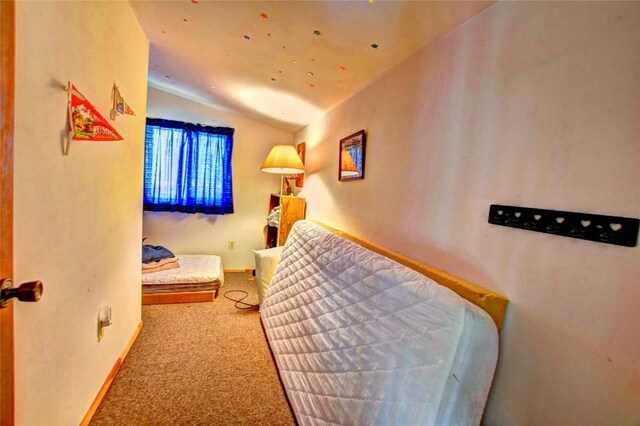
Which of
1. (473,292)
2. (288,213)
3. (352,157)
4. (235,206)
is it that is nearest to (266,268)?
(288,213)

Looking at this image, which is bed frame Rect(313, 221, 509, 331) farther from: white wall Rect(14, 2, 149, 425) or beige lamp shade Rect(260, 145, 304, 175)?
beige lamp shade Rect(260, 145, 304, 175)

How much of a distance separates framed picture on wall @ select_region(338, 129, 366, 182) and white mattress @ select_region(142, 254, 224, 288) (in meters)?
1.72

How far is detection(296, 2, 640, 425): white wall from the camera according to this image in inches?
26.2

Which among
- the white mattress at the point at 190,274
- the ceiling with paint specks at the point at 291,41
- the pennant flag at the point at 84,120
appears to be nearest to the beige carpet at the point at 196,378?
the white mattress at the point at 190,274

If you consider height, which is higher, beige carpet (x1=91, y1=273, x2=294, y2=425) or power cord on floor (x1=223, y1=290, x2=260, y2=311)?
power cord on floor (x1=223, y1=290, x2=260, y2=311)

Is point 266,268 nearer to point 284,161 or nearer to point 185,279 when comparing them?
point 185,279

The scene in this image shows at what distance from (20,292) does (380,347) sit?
1033 mm

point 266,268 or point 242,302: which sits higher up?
point 266,268

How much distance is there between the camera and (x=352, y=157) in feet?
7.01

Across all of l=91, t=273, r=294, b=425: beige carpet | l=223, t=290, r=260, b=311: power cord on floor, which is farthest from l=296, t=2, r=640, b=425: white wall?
l=223, t=290, r=260, b=311: power cord on floor

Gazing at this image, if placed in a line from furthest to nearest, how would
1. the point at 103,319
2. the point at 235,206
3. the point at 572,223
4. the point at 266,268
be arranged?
the point at 235,206
the point at 266,268
the point at 103,319
the point at 572,223

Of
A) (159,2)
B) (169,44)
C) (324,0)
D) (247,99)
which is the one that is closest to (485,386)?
(324,0)

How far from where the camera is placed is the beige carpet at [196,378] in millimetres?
1409

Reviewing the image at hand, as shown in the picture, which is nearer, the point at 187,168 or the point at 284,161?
the point at 284,161
